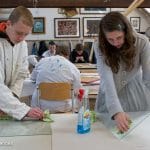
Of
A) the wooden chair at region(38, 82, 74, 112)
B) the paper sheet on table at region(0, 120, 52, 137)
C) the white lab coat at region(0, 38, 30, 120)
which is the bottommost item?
the wooden chair at region(38, 82, 74, 112)

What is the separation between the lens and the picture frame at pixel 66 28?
8.68 m

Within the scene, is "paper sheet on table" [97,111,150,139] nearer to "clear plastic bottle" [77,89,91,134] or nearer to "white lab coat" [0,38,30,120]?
"clear plastic bottle" [77,89,91,134]

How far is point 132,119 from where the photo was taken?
183 centimetres

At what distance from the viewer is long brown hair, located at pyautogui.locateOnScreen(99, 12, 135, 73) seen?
1.68 meters

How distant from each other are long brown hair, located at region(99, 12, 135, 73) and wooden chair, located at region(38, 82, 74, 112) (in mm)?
1443

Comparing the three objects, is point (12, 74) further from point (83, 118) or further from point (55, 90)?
point (55, 90)

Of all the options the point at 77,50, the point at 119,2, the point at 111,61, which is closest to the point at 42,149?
the point at 111,61

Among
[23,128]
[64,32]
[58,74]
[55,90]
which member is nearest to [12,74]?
[23,128]

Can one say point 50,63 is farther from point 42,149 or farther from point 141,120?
point 42,149

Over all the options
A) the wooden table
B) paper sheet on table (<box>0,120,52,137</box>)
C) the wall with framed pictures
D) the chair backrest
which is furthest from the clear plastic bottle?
the wall with framed pictures

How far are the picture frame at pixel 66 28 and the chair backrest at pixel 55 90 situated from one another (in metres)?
5.52

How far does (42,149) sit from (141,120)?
677 millimetres

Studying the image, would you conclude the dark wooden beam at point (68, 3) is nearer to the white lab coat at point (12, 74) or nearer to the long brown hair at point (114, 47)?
the white lab coat at point (12, 74)

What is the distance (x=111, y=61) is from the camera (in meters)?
1.81
